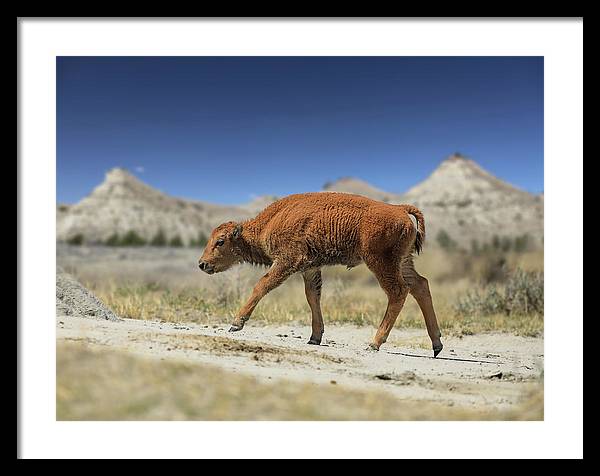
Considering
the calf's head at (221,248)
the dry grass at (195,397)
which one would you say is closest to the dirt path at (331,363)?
the dry grass at (195,397)

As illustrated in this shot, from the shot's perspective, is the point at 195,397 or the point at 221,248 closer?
the point at 195,397

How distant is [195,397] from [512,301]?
10.3 m

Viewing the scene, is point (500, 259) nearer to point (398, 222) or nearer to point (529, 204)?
point (398, 222)

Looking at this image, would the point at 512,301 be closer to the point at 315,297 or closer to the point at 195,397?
the point at 315,297

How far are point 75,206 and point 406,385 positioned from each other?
182 ft

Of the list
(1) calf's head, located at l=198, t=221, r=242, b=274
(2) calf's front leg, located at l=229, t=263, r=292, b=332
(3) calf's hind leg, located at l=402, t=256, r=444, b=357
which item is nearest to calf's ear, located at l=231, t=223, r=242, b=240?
(1) calf's head, located at l=198, t=221, r=242, b=274

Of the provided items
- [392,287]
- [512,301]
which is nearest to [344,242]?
[392,287]

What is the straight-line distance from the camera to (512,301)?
45.6 ft

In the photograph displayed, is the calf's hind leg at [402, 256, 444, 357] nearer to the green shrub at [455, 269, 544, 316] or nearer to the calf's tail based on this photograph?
the calf's tail

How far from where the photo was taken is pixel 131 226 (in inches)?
2217

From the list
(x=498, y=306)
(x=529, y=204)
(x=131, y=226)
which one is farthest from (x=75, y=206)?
(x=498, y=306)

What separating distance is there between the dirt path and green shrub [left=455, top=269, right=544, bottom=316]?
5.11 m

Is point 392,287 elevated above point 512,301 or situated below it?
above

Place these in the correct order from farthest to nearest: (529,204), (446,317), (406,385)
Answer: (529,204)
(446,317)
(406,385)
